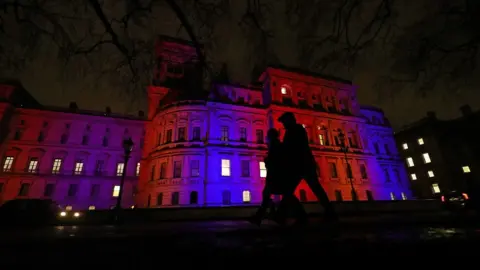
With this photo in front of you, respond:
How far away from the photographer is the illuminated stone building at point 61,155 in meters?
32.4

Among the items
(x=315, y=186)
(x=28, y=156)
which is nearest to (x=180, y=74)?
(x=28, y=156)

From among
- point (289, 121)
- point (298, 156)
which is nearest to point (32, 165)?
point (289, 121)

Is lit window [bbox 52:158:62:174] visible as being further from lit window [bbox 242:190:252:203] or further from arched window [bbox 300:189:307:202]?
arched window [bbox 300:189:307:202]

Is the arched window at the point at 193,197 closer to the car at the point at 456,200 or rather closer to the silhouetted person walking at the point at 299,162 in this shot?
the car at the point at 456,200

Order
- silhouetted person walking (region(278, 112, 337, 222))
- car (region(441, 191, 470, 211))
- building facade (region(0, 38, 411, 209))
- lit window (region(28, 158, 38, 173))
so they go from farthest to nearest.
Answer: lit window (region(28, 158, 38, 173))
building facade (region(0, 38, 411, 209))
car (region(441, 191, 470, 211))
silhouetted person walking (region(278, 112, 337, 222))

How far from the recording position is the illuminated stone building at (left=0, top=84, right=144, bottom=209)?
32375 millimetres

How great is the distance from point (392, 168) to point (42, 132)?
2250 inches

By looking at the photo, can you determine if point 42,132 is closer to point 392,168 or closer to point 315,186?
point 315,186

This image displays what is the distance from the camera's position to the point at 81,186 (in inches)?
1339

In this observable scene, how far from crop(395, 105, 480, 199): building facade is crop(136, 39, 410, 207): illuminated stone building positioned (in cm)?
866

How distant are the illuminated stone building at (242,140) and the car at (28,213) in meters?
13.6

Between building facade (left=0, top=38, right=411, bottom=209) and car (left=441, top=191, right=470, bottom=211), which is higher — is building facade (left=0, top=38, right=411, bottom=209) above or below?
above

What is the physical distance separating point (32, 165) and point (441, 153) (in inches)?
2665

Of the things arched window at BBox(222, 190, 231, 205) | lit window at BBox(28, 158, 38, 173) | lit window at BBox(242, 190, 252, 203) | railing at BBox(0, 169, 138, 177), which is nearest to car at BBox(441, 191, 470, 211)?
lit window at BBox(242, 190, 252, 203)
